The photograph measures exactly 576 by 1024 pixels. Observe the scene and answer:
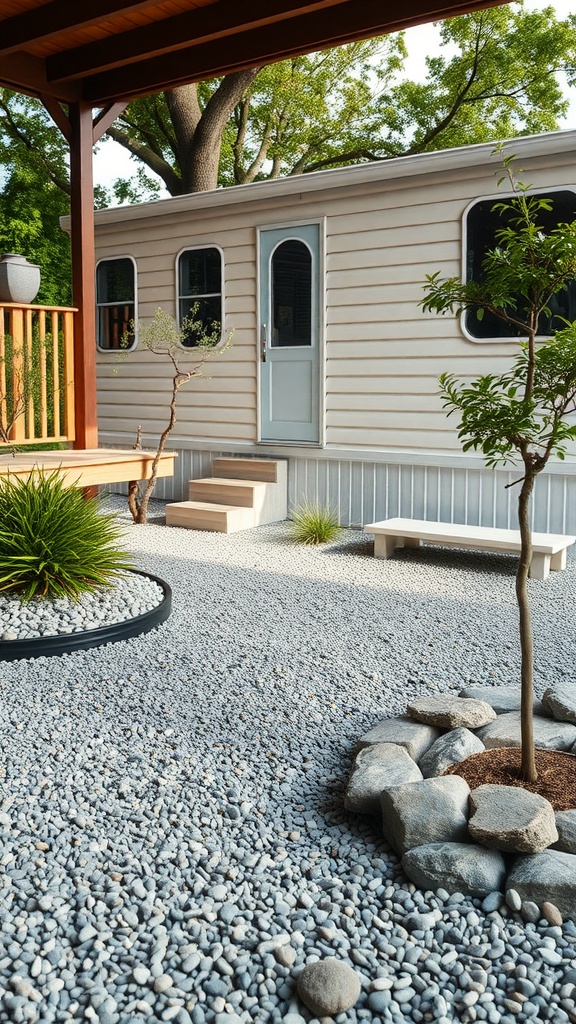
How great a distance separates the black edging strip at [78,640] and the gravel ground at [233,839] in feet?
0.23

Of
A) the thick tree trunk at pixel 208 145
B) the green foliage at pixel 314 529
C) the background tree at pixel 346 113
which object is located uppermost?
the background tree at pixel 346 113

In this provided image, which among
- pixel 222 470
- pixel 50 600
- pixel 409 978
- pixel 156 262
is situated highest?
pixel 156 262

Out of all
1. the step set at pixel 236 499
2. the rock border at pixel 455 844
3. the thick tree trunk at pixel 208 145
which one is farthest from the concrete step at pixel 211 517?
the thick tree trunk at pixel 208 145

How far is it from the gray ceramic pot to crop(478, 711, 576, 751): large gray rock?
452 cm

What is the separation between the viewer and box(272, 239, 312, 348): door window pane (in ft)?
24.1

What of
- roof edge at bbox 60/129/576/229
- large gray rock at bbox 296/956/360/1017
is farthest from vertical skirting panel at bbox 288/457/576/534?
large gray rock at bbox 296/956/360/1017

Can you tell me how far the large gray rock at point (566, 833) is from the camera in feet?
6.92

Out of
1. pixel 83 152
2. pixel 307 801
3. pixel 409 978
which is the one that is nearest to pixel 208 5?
pixel 83 152

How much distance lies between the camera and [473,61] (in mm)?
16047

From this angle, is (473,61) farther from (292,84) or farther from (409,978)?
(409,978)

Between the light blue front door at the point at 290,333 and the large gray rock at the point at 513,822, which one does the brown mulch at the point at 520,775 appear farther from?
the light blue front door at the point at 290,333

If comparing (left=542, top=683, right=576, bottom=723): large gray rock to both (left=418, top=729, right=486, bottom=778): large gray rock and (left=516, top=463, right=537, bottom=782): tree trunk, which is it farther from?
(left=516, top=463, right=537, bottom=782): tree trunk

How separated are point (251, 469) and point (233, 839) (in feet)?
18.3

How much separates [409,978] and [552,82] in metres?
17.8
